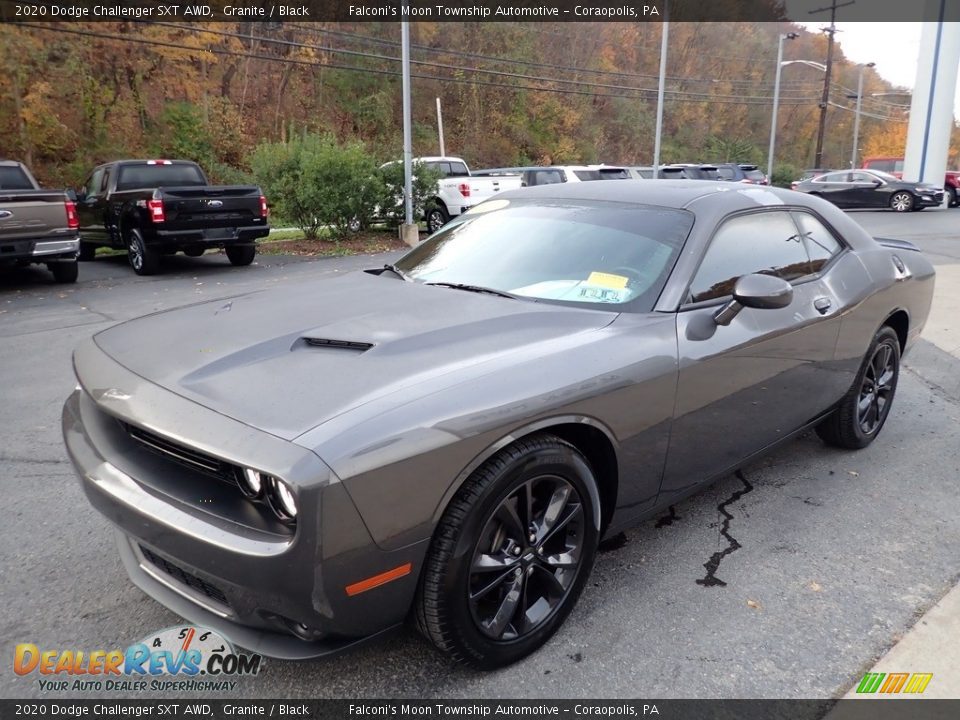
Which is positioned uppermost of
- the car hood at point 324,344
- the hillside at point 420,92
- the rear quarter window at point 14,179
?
the hillside at point 420,92

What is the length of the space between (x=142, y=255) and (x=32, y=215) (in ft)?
6.09

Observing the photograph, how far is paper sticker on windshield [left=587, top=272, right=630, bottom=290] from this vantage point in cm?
304

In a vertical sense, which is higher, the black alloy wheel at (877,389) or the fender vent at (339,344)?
the fender vent at (339,344)

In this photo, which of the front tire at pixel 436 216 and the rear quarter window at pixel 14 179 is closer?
the rear quarter window at pixel 14 179

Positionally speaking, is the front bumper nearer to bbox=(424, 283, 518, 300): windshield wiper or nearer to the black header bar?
bbox=(424, 283, 518, 300): windshield wiper

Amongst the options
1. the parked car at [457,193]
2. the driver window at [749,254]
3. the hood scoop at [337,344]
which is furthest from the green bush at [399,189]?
the hood scoop at [337,344]

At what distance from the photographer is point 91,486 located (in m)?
2.38

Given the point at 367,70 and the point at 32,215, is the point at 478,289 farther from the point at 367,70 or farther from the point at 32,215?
the point at 367,70

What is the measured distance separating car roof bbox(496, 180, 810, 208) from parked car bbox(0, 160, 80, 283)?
8.38 metres

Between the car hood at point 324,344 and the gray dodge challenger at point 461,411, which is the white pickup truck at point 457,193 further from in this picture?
the car hood at point 324,344

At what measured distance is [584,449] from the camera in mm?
2656

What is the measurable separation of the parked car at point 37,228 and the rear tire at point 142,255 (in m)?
1.07

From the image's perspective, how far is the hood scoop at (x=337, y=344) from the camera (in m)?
2.51

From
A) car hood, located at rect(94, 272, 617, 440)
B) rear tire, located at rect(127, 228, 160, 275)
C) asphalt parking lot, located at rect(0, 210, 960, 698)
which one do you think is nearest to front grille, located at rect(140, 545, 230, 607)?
asphalt parking lot, located at rect(0, 210, 960, 698)
